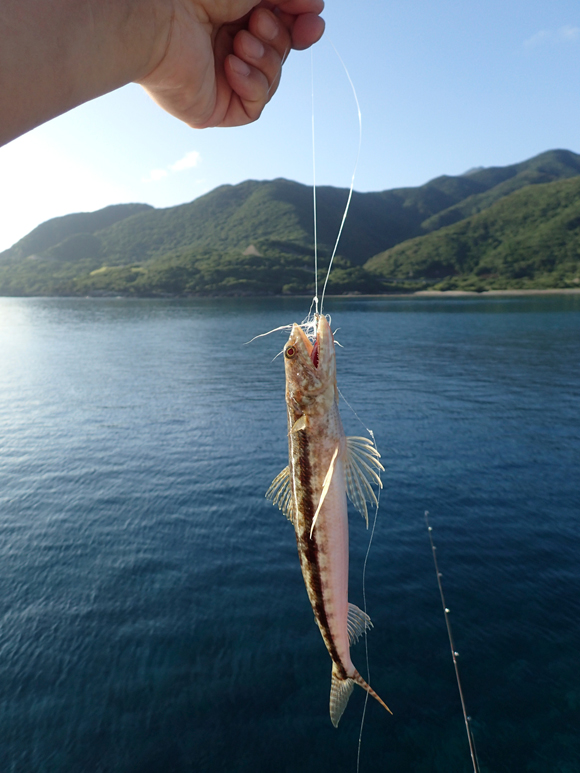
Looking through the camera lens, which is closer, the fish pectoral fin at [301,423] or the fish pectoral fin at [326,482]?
the fish pectoral fin at [326,482]

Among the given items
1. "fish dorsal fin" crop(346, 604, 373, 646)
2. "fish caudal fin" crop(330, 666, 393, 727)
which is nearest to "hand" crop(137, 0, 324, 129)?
"fish dorsal fin" crop(346, 604, 373, 646)

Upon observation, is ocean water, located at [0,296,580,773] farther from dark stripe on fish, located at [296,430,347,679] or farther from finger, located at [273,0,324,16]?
finger, located at [273,0,324,16]

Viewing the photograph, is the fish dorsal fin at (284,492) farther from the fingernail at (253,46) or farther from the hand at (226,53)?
the fingernail at (253,46)

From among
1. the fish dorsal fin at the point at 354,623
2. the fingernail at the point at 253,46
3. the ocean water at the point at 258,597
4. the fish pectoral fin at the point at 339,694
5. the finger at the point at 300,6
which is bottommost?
the ocean water at the point at 258,597

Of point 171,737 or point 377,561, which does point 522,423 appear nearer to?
point 377,561

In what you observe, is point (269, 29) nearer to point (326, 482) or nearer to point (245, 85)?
point (245, 85)

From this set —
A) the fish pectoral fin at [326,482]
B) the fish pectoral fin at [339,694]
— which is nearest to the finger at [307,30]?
the fish pectoral fin at [326,482]

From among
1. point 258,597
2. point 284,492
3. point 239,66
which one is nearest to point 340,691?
point 284,492

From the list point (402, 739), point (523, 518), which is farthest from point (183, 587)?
point (523, 518)
